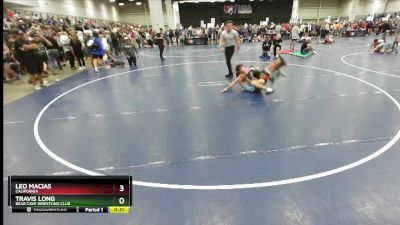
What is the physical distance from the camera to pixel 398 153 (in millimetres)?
3871

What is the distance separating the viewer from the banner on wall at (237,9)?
122 feet

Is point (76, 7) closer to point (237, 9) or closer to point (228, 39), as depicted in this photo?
point (237, 9)

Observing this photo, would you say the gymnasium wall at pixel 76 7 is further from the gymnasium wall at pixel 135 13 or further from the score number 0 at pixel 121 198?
the score number 0 at pixel 121 198

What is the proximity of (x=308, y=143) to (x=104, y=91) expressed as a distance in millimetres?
6084

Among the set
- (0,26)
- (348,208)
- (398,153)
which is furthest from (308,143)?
(0,26)

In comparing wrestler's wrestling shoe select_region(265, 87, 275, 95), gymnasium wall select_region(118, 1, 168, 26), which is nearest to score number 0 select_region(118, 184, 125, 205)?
wrestler's wrestling shoe select_region(265, 87, 275, 95)
